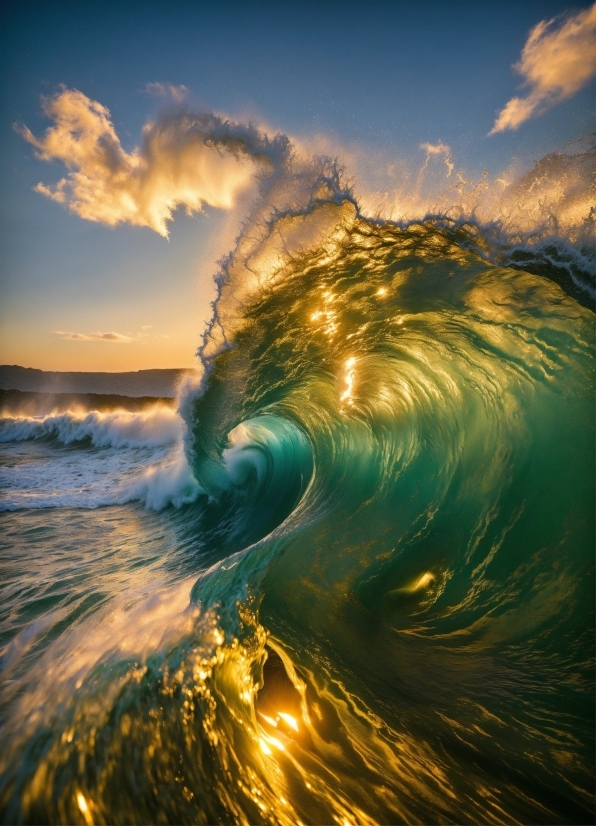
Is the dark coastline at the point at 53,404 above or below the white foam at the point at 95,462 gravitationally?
above

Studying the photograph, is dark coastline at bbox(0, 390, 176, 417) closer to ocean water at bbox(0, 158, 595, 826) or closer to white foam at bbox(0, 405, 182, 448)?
white foam at bbox(0, 405, 182, 448)

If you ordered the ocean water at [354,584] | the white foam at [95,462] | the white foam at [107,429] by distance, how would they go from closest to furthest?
the ocean water at [354,584] < the white foam at [95,462] < the white foam at [107,429]

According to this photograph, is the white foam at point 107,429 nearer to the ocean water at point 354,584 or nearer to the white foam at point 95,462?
the white foam at point 95,462

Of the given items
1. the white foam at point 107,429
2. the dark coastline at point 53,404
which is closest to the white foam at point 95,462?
the white foam at point 107,429

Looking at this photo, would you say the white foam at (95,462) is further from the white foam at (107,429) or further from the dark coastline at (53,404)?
the dark coastline at (53,404)

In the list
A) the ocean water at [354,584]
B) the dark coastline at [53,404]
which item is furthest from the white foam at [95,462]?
the dark coastline at [53,404]

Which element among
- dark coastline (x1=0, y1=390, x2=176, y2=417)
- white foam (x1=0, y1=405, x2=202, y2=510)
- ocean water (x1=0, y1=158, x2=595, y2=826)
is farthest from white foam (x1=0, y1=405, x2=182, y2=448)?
ocean water (x1=0, y1=158, x2=595, y2=826)

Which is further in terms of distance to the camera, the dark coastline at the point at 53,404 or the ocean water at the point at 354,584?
the dark coastline at the point at 53,404

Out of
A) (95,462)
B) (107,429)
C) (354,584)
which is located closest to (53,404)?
(107,429)

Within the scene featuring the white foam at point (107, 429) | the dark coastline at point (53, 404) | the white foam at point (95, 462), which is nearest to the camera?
the white foam at point (95, 462)
